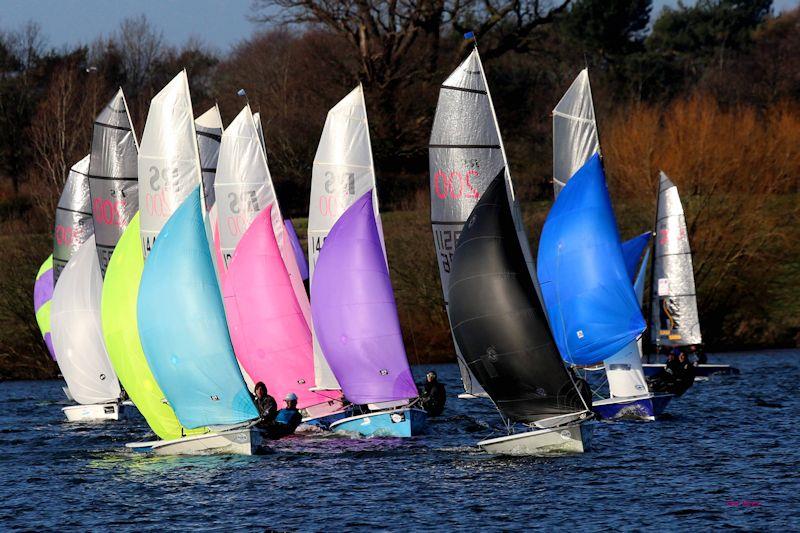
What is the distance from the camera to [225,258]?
28734 millimetres

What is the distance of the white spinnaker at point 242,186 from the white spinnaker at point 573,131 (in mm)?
Result: 6237

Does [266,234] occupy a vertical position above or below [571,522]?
above

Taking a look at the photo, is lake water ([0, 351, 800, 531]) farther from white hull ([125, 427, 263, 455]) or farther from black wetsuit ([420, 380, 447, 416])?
black wetsuit ([420, 380, 447, 416])

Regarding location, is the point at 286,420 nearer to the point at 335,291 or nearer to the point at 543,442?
the point at 335,291

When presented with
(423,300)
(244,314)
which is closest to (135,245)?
(244,314)

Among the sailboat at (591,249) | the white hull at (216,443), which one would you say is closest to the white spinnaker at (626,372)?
the sailboat at (591,249)

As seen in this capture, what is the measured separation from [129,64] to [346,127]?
5917 cm

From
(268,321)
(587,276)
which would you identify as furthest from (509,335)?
(268,321)

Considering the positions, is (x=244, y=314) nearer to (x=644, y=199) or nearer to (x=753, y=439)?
(x=753, y=439)

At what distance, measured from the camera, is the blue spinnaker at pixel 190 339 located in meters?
22.0

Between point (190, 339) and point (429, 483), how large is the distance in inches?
188

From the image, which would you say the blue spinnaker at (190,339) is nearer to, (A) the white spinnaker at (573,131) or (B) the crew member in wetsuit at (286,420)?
(B) the crew member in wetsuit at (286,420)

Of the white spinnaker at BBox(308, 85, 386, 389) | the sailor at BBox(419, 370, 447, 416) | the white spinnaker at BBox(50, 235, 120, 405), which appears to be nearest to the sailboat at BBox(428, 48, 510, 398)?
the white spinnaker at BBox(308, 85, 386, 389)

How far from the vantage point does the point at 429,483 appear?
68.3 feet
